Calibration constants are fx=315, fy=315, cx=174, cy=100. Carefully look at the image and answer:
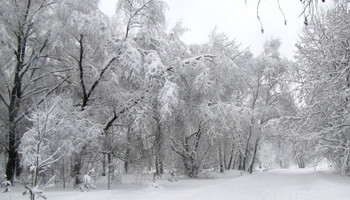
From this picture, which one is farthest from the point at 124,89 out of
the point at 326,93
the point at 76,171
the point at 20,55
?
the point at 326,93

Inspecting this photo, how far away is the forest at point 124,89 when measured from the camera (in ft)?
39.3

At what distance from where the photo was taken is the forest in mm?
11984

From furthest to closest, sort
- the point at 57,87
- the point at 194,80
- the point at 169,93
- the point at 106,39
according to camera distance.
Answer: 1. the point at 194,80
2. the point at 57,87
3. the point at 106,39
4. the point at 169,93

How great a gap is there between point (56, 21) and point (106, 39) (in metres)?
2.07

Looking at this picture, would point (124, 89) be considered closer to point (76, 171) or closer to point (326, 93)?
point (76, 171)

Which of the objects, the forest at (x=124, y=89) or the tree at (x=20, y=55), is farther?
the tree at (x=20, y=55)

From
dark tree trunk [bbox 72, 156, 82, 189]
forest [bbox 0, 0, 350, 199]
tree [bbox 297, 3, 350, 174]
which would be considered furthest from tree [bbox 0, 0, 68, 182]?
tree [bbox 297, 3, 350, 174]

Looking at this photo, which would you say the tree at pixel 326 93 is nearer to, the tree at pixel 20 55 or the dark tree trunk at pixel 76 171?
the dark tree trunk at pixel 76 171

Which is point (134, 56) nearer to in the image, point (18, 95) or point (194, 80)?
point (194, 80)

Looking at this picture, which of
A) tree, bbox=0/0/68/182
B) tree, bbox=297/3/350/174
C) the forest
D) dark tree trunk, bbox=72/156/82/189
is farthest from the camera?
tree, bbox=0/0/68/182

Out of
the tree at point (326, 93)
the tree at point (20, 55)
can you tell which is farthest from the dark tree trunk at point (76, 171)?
the tree at point (326, 93)

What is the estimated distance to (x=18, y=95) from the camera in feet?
45.6

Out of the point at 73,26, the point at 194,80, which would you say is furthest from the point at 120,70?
the point at 194,80

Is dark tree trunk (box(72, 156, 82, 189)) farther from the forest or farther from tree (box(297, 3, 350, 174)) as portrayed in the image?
tree (box(297, 3, 350, 174))
